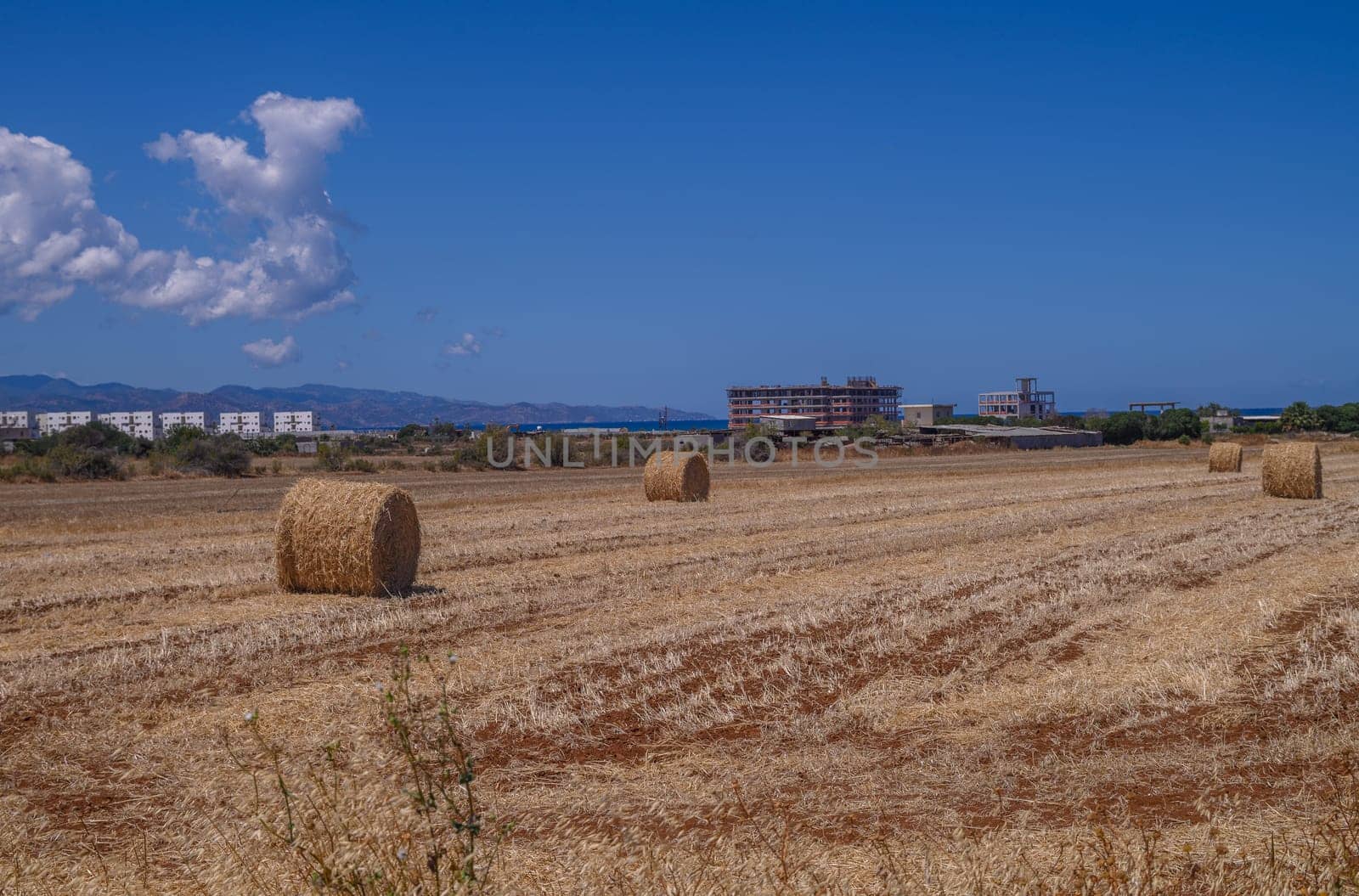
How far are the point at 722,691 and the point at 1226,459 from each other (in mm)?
34950

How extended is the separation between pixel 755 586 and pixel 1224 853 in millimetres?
8804

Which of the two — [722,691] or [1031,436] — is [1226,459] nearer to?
[722,691]

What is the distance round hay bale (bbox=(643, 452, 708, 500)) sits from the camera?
27.0 metres

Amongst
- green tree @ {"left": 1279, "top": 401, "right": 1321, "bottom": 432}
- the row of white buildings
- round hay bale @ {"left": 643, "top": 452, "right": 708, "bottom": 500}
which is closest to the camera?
round hay bale @ {"left": 643, "top": 452, "right": 708, "bottom": 500}

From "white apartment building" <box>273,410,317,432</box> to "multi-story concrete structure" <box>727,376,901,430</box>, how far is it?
60454 millimetres

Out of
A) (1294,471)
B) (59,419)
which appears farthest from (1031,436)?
(59,419)

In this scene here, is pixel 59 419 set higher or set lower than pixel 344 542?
higher

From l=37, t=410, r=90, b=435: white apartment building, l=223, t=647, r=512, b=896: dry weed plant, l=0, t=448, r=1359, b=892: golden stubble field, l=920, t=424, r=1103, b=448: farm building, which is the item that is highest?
l=37, t=410, r=90, b=435: white apartment building

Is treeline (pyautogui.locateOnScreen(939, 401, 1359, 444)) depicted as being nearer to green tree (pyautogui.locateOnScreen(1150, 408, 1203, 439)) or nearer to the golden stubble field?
green tree (pyautogui.locateOnScreen(1150, 408, 1203, 439))

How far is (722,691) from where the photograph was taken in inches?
323

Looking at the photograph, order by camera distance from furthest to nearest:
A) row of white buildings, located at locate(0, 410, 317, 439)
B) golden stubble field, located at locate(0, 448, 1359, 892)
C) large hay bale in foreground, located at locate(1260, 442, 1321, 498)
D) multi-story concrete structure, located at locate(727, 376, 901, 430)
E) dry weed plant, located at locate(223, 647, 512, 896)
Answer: multi-story concrete structure, located at locate(727, 376, 901, 430) < row of white buildings, located at locate(0, 410, 317, 439) < large hay bale in foreground, located at locate(1260, 442, 1321, 498) < golden stubble field, located at locate(0, 448, 1359, 892) < dry weed plant, located at locate(223, 647, 512, 896)

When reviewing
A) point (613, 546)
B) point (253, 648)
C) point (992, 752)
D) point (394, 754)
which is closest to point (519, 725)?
point (394, 754)

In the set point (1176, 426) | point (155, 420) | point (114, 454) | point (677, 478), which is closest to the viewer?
point (677, 478)

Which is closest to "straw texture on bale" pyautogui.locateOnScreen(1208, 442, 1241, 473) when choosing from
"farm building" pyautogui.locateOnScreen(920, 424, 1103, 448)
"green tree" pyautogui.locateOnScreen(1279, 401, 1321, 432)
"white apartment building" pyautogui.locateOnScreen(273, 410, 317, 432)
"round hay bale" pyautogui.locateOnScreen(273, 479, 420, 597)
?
"round hay bale" pyautogui.locateOnScreen(273, 479, 420, 597)
